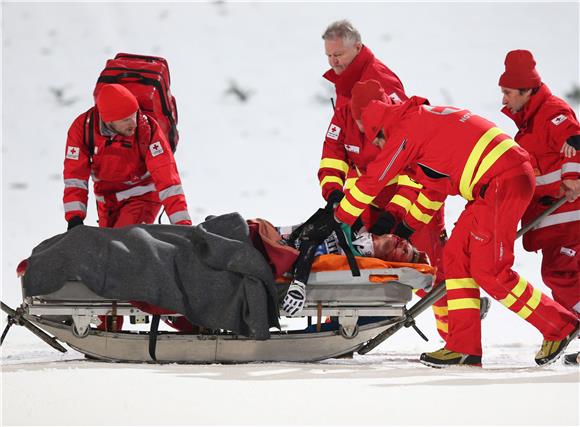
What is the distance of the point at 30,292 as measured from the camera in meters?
4.34

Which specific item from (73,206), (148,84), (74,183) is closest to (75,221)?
(73,206)

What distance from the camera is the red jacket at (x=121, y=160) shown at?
5.18m

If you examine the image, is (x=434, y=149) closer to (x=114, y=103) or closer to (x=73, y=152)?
(x=114, y=103)

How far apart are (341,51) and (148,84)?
1153mm

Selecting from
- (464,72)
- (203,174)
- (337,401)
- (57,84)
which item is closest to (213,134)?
(203,174)

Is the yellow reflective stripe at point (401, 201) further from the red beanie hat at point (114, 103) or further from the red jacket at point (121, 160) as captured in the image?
the red beanie hat at point (114, 103)

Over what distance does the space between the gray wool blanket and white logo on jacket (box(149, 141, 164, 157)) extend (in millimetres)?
949

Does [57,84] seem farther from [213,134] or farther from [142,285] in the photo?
[142,285]

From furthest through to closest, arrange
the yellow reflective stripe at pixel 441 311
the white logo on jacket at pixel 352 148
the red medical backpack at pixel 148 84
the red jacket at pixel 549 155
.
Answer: the red medical backpack at pixel 148 84 < the yellow reflective stripe at pixel 441 311 < the white logo on jacket at pixel 352 148 < the red jacket at pixel 549 155

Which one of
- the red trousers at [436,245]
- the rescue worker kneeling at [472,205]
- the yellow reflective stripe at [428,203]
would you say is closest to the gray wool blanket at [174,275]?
the rescue worker kneeling at [472,205]

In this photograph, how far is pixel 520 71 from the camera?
4.98 m

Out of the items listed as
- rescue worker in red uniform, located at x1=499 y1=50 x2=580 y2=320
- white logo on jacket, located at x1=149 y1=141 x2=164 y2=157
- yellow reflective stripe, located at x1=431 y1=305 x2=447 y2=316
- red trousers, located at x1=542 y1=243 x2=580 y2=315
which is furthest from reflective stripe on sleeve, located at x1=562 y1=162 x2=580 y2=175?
white logo on jacket, located at x1=149 y1=141 x2=164 y2=157

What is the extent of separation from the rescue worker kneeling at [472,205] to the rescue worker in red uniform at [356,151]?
2.20 ft

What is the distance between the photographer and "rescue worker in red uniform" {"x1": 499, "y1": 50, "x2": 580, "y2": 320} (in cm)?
498
